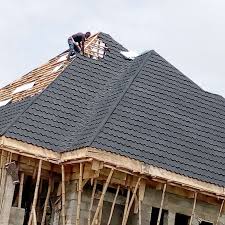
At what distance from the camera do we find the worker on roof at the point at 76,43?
880 inches

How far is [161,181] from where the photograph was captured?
17.2 metres

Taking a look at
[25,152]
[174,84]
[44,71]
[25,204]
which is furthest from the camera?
[44,71]

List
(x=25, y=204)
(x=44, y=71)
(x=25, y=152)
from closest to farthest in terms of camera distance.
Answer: (x=25, y=152) < (x=25, y=204) < (x=44, y=71)

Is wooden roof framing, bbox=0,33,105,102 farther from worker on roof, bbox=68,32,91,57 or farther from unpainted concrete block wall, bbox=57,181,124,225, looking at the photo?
unpainted concrete block wall, bbox=57,181,124,225

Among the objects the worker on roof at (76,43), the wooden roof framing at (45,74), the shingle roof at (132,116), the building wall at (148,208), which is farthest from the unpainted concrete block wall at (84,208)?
the worker on roof at (76,43)

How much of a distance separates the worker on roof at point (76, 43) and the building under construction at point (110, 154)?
4.17 ft

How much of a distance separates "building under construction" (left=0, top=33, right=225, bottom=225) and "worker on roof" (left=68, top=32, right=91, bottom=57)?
1272 millimetres

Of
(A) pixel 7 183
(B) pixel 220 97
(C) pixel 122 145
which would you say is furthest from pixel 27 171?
(B) pixel 220 97

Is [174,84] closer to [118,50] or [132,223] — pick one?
[118,50]

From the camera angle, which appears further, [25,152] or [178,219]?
[178,219]

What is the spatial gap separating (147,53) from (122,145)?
5770 millimetres

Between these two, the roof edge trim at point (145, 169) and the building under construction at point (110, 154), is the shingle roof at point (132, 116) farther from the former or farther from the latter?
the roof edge trim at point (145, 169)

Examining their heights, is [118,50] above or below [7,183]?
above

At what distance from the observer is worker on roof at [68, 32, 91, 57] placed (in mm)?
22344
